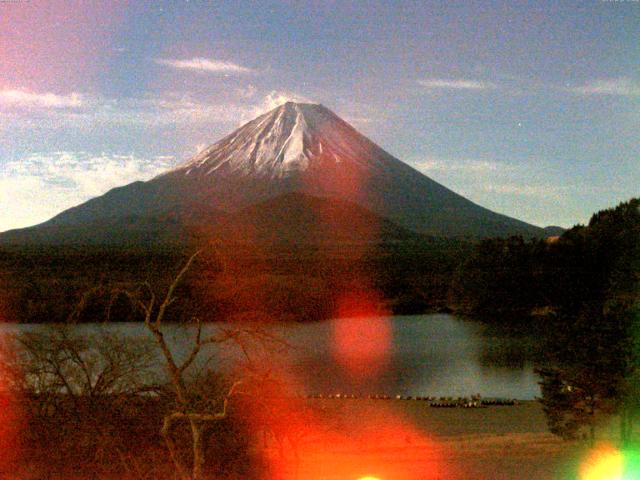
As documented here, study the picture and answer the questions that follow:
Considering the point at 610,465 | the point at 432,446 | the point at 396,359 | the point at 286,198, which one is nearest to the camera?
the point at 610,465

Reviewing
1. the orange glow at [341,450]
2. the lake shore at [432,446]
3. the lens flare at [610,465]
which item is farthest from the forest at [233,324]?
the lens flare at [610,465]

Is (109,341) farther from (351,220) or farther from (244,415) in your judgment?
(351,220)

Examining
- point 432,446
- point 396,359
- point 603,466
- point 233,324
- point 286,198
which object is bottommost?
point 396,359

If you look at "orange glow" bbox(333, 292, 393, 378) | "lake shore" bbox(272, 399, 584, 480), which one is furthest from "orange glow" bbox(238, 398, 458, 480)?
"orange glow" bbox(333, 292, 393, 378)

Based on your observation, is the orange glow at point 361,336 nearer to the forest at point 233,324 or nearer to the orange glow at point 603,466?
the forest at point 233,324

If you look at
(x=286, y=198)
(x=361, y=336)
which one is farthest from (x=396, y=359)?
(x=286, y=198)

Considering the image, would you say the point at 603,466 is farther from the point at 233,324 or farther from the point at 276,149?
the point at 276,149
